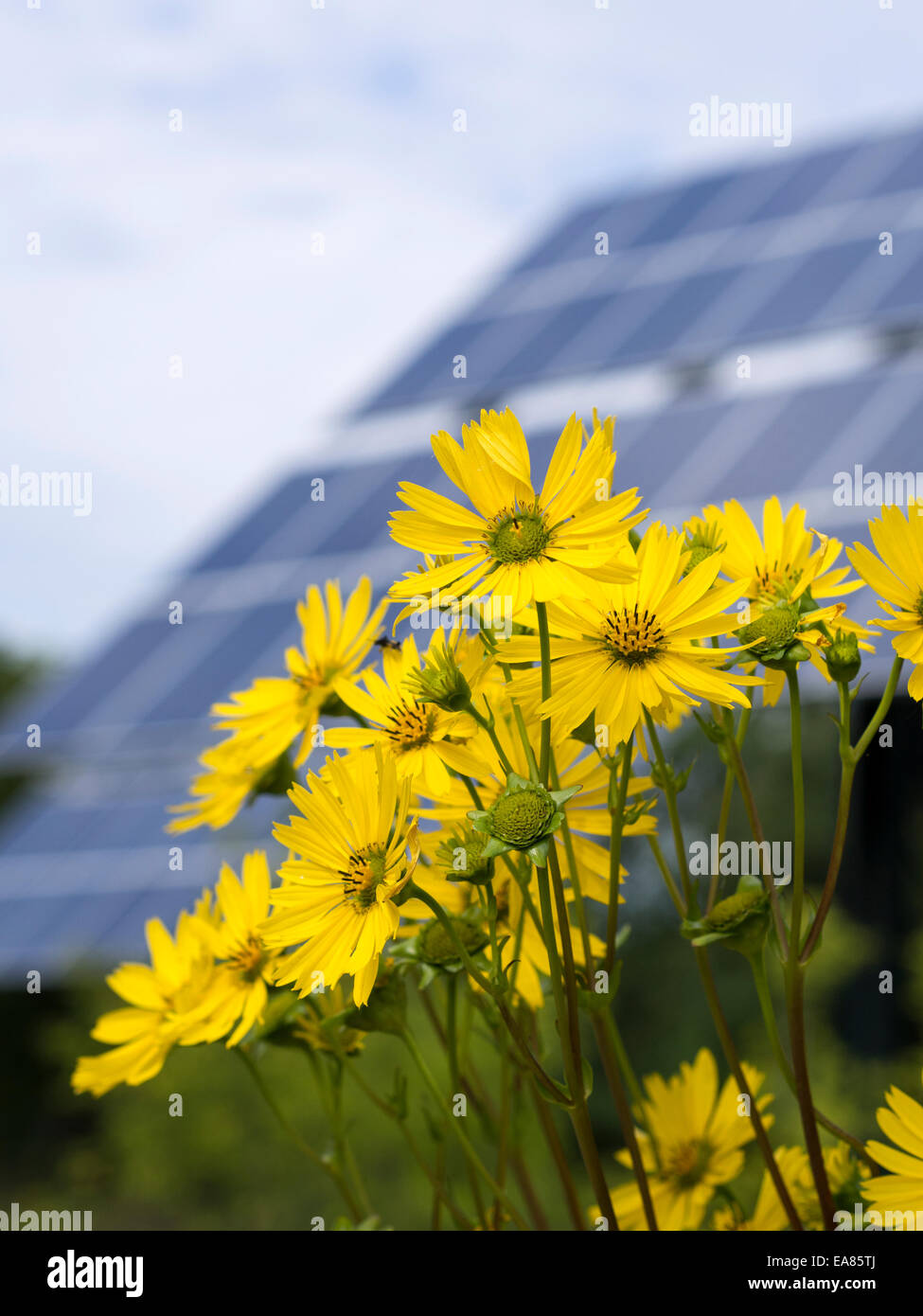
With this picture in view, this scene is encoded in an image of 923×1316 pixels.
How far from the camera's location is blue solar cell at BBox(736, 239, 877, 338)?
5.20 meters

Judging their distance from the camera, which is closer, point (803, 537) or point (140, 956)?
point (803, 537)

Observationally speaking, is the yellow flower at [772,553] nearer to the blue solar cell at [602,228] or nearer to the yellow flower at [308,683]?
the yellow flower at [308,683]

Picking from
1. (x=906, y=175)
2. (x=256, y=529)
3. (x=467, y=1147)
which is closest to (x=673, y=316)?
(x=906, y=175)

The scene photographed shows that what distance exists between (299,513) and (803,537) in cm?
562

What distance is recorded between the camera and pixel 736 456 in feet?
15.7

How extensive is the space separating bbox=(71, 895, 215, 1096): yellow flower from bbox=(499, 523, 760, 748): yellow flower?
282 millimetres

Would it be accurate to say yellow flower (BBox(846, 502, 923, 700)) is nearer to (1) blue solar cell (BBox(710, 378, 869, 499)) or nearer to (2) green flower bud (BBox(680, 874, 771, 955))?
(2) green flower bud (BBox(680, 874, 771, 955))

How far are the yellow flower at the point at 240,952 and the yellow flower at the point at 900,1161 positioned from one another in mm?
315

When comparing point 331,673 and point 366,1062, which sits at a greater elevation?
point 331,673

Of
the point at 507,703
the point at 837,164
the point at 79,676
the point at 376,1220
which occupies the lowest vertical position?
the point at 376,1220

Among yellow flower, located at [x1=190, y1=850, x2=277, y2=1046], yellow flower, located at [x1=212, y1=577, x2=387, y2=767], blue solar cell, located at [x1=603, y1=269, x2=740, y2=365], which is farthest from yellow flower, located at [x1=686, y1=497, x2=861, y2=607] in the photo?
blue solar cell, located at [x1=603, y1=269, x2=740, y2=365]
